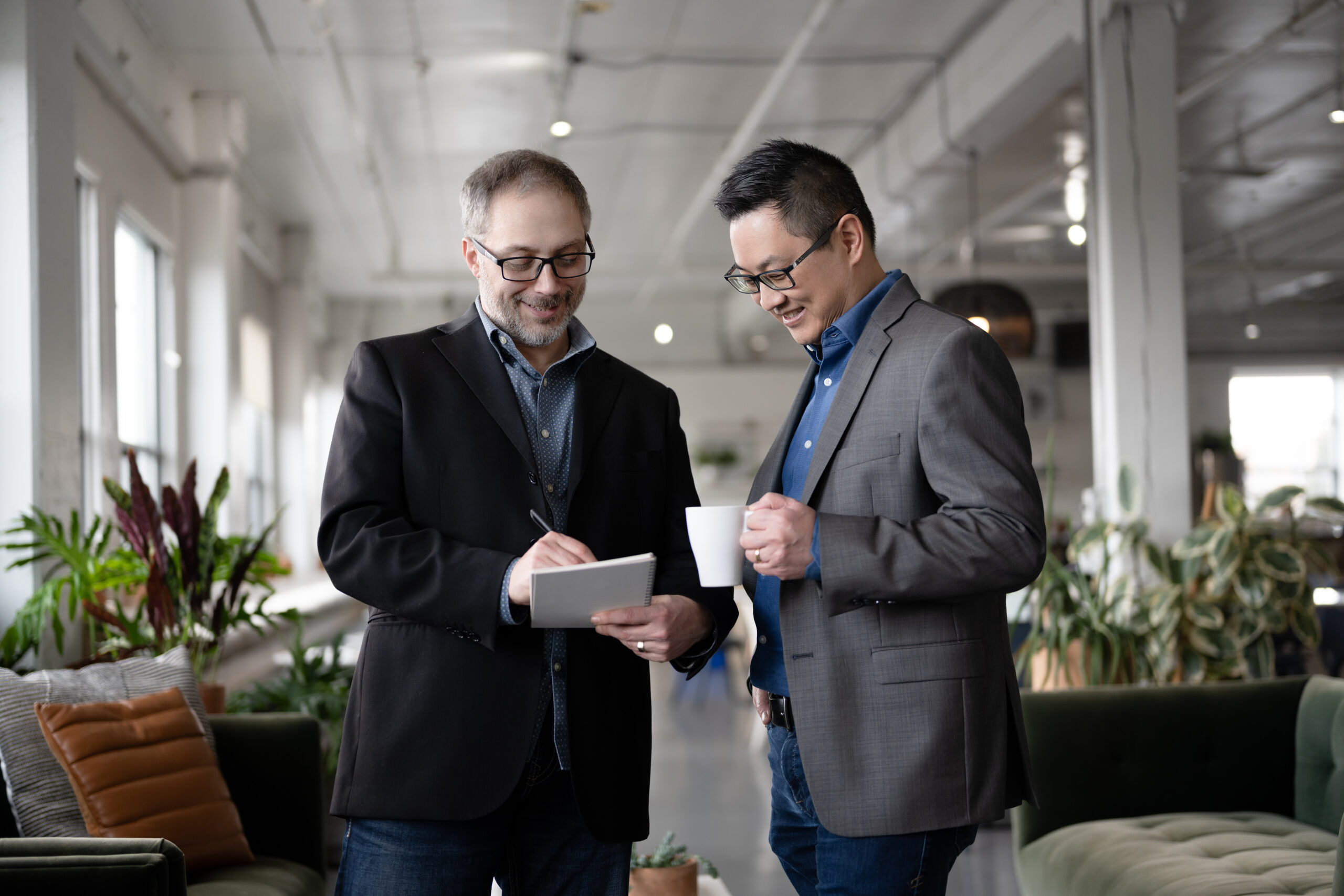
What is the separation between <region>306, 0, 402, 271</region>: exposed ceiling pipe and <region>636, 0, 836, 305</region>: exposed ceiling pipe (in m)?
2.31

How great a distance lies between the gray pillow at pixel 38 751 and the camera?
2445 mm

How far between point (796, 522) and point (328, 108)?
23.7ft

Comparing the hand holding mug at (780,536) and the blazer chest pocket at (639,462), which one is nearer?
the hand holding mug at (780,536)

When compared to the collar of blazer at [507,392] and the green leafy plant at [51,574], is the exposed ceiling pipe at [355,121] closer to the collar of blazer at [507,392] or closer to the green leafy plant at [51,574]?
the green leafy plant at [51,574]

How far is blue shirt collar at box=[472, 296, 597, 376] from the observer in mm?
1610

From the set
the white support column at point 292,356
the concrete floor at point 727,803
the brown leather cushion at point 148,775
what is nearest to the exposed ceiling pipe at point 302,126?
the white support column at point 292,356

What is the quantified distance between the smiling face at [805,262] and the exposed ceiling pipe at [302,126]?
5393mm

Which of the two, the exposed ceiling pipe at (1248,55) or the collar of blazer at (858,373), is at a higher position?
the exposed ceiling pipe at (1248,55)

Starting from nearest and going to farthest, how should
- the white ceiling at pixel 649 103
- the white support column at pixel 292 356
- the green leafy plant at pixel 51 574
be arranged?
the green leafy plant at pixel 51 574
the white ceiling at pixel 649 103
the white support column at pixel 292 356

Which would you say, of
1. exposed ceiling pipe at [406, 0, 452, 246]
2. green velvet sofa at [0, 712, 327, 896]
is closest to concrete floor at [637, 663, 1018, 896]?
green velvet sofa at [0, 712, 327, 896]

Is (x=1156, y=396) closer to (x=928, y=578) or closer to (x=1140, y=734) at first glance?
(x=1140, y=734)

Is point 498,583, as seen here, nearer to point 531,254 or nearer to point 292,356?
point 531,254

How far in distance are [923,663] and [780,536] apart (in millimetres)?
257

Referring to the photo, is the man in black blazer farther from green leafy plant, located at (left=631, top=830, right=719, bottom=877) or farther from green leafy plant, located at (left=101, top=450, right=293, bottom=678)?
green leafy plant, located at (left=101, top=450, right=293, bottom=678)
